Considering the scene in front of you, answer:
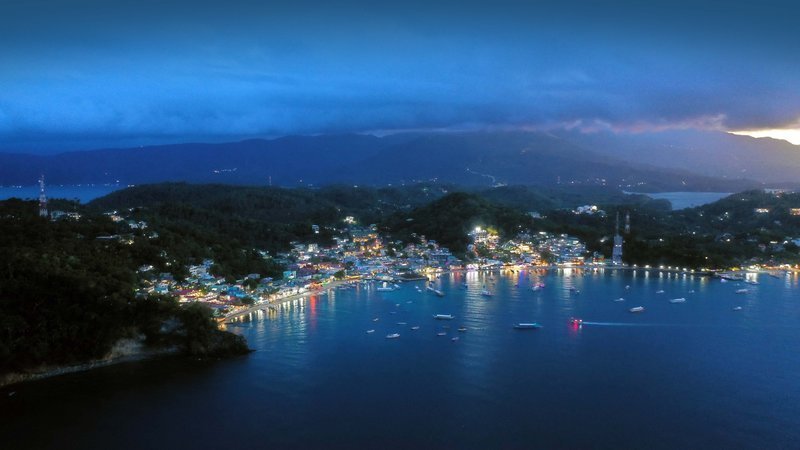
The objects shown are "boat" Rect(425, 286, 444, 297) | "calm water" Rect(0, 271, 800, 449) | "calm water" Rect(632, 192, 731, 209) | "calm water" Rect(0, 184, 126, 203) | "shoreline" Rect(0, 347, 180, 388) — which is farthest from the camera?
"calm water" Rect(632, 192, 731, 209)

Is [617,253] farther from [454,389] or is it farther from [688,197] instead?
[688,197]

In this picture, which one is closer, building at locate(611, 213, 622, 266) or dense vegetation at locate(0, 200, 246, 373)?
dense vegetation at locate(0, 200, 246, 373)

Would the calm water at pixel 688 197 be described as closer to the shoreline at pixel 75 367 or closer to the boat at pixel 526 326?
the boat at pixel 526 326

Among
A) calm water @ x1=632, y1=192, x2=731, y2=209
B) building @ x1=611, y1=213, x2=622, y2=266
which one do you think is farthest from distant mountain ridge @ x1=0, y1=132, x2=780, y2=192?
building @ x1=611, y1=213, x2=622, y2=266

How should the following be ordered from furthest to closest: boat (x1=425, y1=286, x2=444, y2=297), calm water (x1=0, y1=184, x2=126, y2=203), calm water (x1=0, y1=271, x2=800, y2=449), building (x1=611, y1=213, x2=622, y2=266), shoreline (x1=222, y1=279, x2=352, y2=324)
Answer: calm water (x1=0, y1=184, x2=126, y2=203), building (x1=611, y1=213, x2=622, y2=266), boat (x1=425, y1=286, x2=444, y2=297), shoreline (x1=222, y1=279, x2=352, y2=324), calm water (x1=0, y1=271, x2=800, y2=449)

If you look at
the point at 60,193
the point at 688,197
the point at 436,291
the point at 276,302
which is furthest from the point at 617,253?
the point at 60,193

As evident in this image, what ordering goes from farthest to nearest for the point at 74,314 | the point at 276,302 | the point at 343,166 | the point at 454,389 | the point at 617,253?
the point at 343,166
the point at 617,253
the point at 276,302
the point at 74,314
the point at 454,389

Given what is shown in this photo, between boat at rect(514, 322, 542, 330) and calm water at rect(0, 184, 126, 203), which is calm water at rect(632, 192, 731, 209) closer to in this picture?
boat at rect(514, 322, 542, 330)
